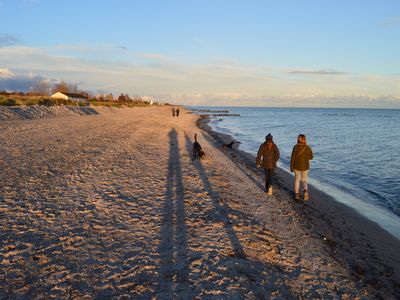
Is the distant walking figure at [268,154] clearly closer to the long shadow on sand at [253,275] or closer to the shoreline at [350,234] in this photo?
the shoreline at [350,234]

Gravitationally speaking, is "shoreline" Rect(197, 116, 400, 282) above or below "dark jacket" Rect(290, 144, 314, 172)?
below

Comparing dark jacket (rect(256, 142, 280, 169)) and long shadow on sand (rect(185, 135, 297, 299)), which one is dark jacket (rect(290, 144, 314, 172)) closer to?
dark jacket (rect(256, 142, 280, 169))

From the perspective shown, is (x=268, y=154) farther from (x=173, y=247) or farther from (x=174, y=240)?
(x=173, y=247)

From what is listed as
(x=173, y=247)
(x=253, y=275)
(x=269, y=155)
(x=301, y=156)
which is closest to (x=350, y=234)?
(x=301, y=156)

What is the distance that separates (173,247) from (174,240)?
1.01 ft

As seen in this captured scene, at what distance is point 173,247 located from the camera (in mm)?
5855

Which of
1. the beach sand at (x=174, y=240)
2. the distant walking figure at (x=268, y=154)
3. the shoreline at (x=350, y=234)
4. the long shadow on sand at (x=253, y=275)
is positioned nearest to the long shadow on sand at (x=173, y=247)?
the beach sand at (x=174, y=240)

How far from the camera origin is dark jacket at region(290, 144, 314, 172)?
9367mm

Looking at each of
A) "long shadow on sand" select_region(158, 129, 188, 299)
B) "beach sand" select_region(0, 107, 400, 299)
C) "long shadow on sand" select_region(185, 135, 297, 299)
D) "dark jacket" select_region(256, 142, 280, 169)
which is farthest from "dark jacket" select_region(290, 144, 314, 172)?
"long shadow on sand" select_region(185, 135, 297, 299)

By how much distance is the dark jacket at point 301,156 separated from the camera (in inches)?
369

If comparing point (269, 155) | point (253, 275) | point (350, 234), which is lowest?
point (350, 234)

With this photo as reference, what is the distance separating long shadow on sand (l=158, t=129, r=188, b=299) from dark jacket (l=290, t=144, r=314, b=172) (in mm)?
3844

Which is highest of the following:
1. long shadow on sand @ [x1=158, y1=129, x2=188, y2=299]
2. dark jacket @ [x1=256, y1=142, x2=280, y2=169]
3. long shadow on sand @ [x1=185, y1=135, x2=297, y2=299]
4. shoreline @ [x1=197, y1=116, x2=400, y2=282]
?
dark jacket @ [x1=256, y1=142, x2=280, y2=169]

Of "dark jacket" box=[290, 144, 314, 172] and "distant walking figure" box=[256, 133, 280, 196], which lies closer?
"dark jacket" box=[290, 144, 314, 172]
